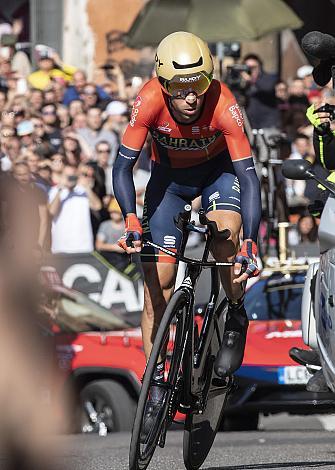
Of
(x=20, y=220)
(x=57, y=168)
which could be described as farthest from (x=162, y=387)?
(x=57, y=168)

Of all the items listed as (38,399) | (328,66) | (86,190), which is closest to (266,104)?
(86,190)

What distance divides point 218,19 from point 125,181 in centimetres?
1011

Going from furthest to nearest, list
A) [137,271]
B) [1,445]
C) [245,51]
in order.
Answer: [245,51]
[137,271]
[1,445]

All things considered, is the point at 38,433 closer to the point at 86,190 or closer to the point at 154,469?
the point at 154,469

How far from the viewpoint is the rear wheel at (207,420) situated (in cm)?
700

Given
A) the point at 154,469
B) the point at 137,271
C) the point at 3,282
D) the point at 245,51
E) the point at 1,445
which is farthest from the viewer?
the point at 245,51

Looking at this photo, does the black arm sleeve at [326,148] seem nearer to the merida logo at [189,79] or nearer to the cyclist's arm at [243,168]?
the cyclist's arm at [243,168]

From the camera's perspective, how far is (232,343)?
7.17 m

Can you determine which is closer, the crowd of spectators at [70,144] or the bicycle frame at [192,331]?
the bicycle frame at [192,331]

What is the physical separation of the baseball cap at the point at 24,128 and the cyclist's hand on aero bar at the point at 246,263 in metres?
9.49

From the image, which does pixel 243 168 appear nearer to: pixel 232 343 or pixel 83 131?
pixel 232 343

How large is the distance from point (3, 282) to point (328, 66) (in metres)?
4.25

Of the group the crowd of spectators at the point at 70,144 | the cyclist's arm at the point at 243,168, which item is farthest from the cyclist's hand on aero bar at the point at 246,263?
the crowd of spectators at the point at 70,144

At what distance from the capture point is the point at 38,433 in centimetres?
410
